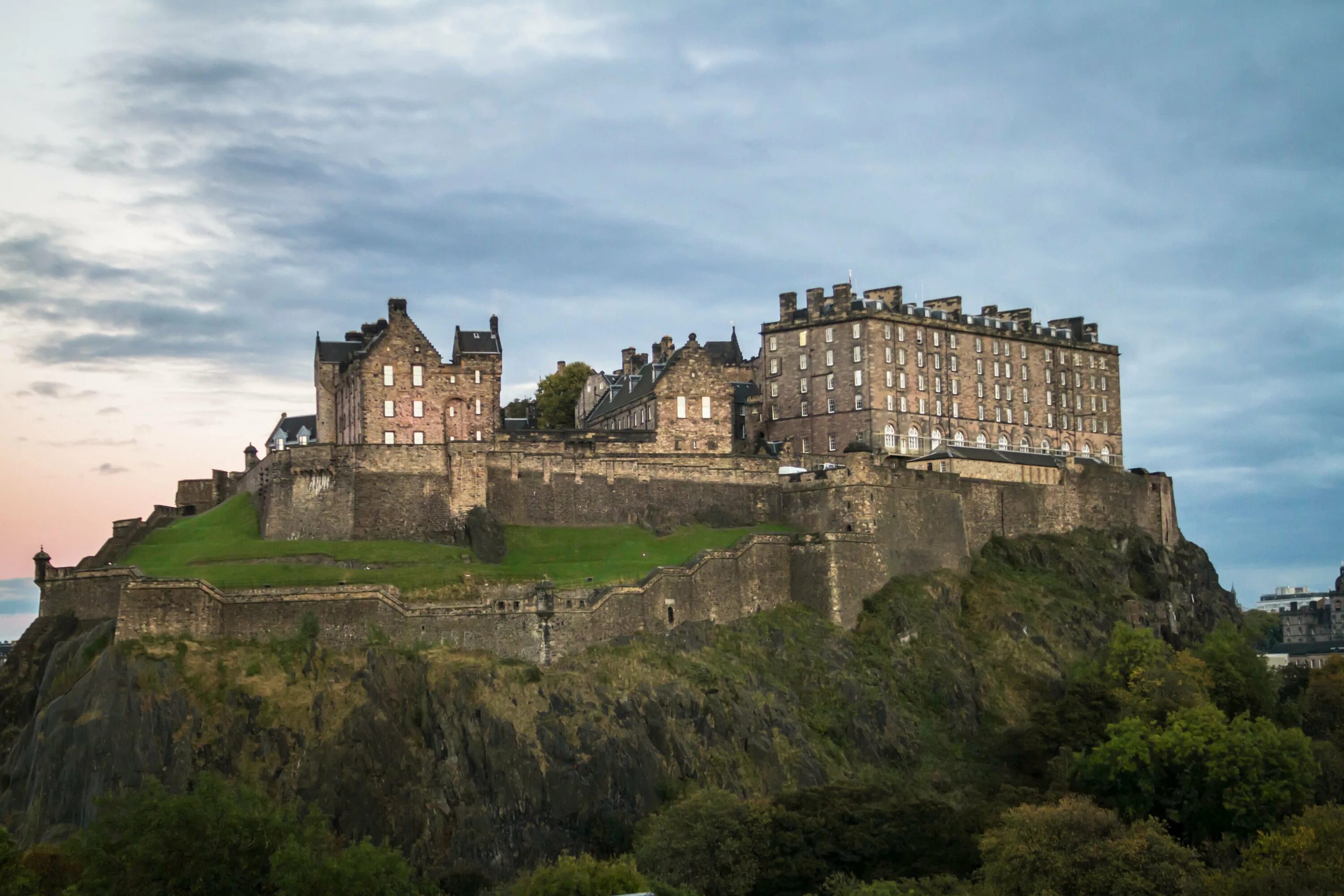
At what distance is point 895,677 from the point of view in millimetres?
76812

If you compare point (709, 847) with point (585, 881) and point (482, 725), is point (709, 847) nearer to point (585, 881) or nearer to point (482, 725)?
point (585, 881)

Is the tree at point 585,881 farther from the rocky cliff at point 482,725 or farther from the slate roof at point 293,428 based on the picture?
the slate roof at point 293,428

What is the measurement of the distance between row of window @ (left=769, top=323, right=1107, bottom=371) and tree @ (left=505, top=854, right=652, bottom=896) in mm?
44631

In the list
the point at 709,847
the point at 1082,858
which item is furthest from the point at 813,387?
the point at 1082,858

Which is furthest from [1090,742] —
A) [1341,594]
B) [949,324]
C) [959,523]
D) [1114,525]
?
[1341,594]

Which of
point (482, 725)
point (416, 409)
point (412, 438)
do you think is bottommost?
point (482, 725)

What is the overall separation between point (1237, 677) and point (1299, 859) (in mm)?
24481

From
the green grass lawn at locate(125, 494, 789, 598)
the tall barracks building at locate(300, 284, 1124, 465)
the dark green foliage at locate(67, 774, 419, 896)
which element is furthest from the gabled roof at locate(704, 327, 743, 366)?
the dark green foliage at locate(67, 774, 419, 896)

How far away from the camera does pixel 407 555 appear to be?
73.3 metres

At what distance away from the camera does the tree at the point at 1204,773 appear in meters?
65.6

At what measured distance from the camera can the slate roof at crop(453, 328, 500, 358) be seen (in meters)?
82.4

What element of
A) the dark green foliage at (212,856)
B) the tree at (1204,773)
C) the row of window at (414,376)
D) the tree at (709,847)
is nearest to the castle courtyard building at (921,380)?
the row of window at (414,376)

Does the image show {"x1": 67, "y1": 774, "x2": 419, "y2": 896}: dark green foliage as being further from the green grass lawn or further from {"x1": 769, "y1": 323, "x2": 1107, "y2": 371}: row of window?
{"x1": 769, "y1": 323, "x2": 1107, "y2": 371}: row of window

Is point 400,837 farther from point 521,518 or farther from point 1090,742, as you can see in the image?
point 1090,742
